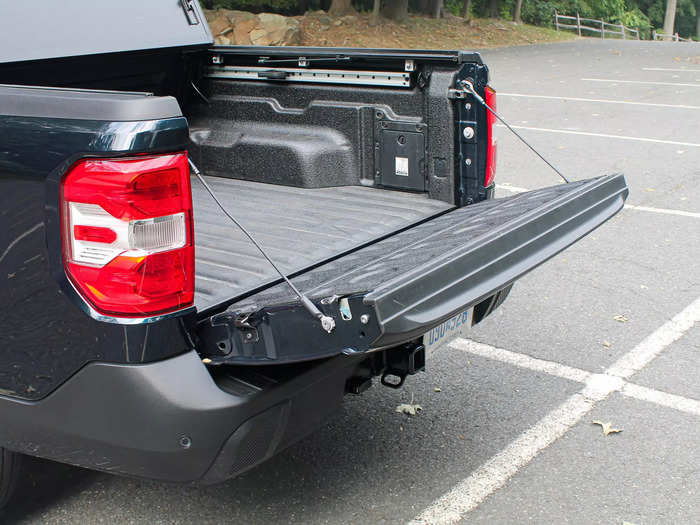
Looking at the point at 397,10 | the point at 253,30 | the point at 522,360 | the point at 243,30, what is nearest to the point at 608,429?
the point at 522,360

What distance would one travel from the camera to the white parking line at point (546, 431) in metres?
3.10

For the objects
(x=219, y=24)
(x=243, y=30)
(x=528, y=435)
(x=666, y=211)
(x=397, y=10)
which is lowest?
(x=528, y=435)

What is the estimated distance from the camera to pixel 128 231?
225 cm

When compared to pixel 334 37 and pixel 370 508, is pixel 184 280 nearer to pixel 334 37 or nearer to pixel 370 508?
pixel 370 508

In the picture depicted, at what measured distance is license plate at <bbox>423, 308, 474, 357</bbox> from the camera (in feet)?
9.41

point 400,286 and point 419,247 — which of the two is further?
point 419,247

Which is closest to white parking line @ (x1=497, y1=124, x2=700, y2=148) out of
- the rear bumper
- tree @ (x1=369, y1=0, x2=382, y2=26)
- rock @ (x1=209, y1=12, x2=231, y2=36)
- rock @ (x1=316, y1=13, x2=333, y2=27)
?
the rear bumper

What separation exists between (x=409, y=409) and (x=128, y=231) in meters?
1.95

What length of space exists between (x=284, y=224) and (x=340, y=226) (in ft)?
0.83

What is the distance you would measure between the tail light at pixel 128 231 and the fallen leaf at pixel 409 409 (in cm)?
171

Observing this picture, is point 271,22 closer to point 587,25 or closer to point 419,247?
point 419,247

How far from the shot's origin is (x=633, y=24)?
1907 inches

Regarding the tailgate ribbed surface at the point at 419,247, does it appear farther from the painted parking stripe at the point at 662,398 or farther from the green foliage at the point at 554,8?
the green foliage at the point at 554,8

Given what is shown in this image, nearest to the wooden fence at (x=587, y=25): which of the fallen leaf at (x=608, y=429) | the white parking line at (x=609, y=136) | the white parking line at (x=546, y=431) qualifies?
the white parking line at (x=609, y=136)
